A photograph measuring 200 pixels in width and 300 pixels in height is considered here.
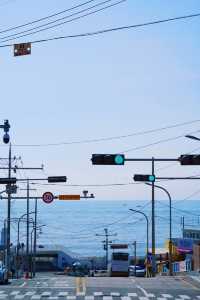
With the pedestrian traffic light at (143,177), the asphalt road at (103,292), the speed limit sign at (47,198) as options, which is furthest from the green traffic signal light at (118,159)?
the speed limit sign at (47,198)

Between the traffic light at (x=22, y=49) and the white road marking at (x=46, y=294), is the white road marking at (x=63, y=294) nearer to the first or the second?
the white road marking at (x=46, y=294)

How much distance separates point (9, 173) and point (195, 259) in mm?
26963

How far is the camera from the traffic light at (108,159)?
101ft

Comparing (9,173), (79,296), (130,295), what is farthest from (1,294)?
(9,173)

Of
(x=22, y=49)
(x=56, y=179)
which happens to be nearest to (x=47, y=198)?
(x=56, y=179)

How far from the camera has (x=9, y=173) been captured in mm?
57062

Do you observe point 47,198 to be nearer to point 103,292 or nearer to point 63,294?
point 103,292

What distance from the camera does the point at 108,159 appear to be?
102 ft

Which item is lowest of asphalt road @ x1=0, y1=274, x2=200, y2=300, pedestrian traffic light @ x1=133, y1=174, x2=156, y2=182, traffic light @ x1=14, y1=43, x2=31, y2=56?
asphalt road @ x1=0, y1=274, x2=200, y2=300

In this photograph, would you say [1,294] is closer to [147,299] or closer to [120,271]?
[147,299]

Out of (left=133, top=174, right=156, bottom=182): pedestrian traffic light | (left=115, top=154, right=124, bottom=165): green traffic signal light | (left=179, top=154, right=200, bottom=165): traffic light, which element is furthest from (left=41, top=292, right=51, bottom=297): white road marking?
(left=179, top=154, right=200, bottom=165): traffic light

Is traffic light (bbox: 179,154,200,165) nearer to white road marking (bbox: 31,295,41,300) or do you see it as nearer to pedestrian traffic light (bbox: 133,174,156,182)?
pedestrian traffic light (bbox: 133,174,156,182)

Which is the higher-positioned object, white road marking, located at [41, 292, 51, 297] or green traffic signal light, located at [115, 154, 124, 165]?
green traffic signal light, located at [115, 154, 124, 165]

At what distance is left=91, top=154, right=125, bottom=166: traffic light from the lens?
3077cm
